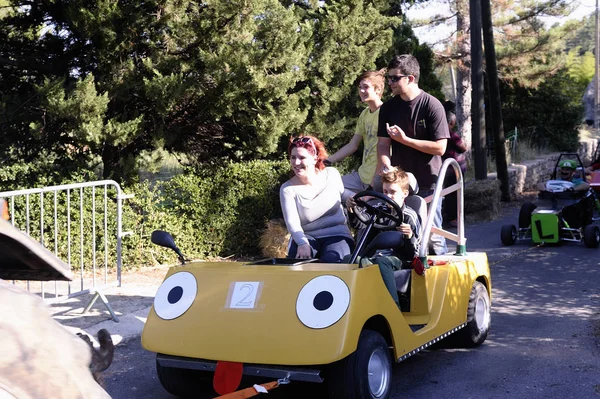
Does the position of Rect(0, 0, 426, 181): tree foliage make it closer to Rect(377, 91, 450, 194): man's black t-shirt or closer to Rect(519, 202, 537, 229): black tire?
Rect(377, 91, 450, 194): man's black t-shirt

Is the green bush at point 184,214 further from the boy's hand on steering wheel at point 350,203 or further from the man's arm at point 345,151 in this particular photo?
the boy's hand on steering wheel at point 350,203

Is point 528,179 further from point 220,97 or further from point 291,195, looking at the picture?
point 291,195

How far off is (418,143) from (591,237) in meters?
5.67

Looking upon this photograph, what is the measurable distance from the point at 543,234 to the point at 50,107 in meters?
7.22

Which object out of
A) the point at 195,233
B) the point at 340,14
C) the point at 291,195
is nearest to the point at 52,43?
the point at 195,233

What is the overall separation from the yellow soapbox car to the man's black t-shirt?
6.20ft

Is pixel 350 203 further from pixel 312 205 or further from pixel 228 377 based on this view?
pixel 228 377

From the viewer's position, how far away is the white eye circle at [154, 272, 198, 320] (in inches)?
179

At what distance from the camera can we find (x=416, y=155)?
658cm

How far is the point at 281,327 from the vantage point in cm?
418

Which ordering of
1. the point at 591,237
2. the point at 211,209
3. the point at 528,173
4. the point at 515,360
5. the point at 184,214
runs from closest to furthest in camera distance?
the point at 515,360 < the point at 184,214 < the point at 211,209 < the point at 591,237 < the point at 528,173

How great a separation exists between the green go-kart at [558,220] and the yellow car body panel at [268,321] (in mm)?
6869

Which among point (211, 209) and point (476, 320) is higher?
point (211, 209)

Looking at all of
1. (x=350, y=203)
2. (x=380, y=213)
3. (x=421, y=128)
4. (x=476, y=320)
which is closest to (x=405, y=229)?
(x=380, y=213)
